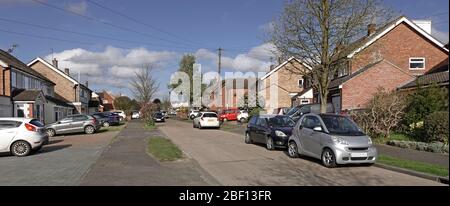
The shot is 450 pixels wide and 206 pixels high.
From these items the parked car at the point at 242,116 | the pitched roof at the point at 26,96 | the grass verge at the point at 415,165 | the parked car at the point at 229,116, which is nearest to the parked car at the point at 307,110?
the parked car at the point at 242,116

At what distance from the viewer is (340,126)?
42.9 ft

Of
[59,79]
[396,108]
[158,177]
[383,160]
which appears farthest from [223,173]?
[59,79]

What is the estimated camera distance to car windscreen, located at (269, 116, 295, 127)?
60.7ft

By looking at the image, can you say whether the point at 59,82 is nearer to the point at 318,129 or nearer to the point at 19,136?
the point at 19,136

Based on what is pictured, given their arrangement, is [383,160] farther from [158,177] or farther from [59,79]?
[59,79]

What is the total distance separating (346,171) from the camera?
37.5 ft

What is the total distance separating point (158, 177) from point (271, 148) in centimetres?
792

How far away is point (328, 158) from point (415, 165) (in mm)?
2289

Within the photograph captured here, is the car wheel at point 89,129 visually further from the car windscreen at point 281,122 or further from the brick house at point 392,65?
the brick house at point 392,65

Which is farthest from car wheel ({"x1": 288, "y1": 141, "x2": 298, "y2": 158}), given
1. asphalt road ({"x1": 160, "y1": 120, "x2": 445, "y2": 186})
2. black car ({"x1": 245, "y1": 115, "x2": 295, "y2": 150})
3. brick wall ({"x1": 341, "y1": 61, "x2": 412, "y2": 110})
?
brick wall ({"x1": 341, "y1": 61, "x2": 412, "y2": 110})

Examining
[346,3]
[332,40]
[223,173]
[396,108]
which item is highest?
[346,3]

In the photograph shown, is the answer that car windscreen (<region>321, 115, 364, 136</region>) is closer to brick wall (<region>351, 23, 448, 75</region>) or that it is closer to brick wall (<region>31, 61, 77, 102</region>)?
brick wall (<region>351, 23, 448, 75</region>)
